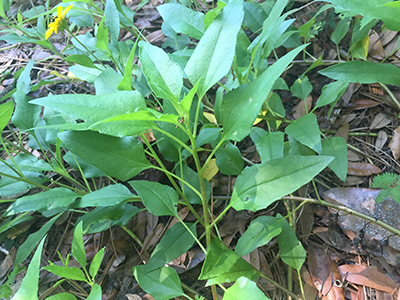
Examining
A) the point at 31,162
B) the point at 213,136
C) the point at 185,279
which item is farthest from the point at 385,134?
the point at 31,162

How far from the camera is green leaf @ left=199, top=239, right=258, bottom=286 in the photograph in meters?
0.64

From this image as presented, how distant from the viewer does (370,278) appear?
0.83 meters

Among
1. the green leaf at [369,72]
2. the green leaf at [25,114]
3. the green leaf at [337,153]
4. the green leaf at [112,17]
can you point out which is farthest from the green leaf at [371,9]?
the green leaf at [25,114]

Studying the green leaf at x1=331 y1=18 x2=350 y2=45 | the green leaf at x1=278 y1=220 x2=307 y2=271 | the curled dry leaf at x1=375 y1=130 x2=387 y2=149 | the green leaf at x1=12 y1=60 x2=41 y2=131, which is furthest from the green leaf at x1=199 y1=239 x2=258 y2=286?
the green leaf at x1=331 y1=18 x2=350 y2=45

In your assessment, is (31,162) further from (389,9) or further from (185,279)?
(389,9)

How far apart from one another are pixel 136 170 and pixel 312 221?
0.66 metres

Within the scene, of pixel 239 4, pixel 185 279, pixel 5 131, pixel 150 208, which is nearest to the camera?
pixel 239 4

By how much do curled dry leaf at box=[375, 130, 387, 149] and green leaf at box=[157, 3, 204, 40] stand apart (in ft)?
2.63

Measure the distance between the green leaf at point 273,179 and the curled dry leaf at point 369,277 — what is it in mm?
500

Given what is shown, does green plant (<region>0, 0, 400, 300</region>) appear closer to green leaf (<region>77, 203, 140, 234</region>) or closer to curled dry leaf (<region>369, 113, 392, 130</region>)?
green leaf (<region>77, 203, 140, 234</region>)

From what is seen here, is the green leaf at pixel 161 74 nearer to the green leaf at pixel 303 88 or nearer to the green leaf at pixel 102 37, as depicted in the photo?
the green leaf at pixel 102 37

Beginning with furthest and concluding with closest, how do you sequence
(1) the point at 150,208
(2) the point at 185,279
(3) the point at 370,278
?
(2) the point at 185,279, (3) the point at 370,278, (1) the point at 150,208


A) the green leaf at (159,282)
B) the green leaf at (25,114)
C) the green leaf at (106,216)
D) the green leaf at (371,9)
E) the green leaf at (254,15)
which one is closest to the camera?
the green leaf at (371,9)

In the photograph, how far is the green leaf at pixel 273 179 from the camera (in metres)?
0.58
